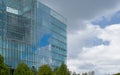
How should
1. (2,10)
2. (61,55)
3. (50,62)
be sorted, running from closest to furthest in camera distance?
1. (2,10)
2. (50,62)
3. (61,55)

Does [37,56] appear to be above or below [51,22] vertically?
below

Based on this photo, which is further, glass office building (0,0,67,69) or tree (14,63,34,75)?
glass office building (0,0,67,69)

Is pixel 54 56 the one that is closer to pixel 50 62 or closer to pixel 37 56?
pixel 50 62

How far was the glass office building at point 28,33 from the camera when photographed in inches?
3056

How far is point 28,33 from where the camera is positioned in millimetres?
83500

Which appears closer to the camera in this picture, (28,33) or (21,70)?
(21,70)

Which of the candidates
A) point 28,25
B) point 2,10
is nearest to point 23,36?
point 28,25

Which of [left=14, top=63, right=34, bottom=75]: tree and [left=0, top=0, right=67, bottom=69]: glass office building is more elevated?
[left=0, top=0, right=67, bottom=69]: glass office building

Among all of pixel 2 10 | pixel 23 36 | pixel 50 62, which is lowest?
pixel 50 62

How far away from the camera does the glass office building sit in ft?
255

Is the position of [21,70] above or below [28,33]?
below

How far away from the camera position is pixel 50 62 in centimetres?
9188

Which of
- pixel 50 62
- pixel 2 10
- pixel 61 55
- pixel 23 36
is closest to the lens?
pixel 2 10

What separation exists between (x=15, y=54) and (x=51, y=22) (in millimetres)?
18866
